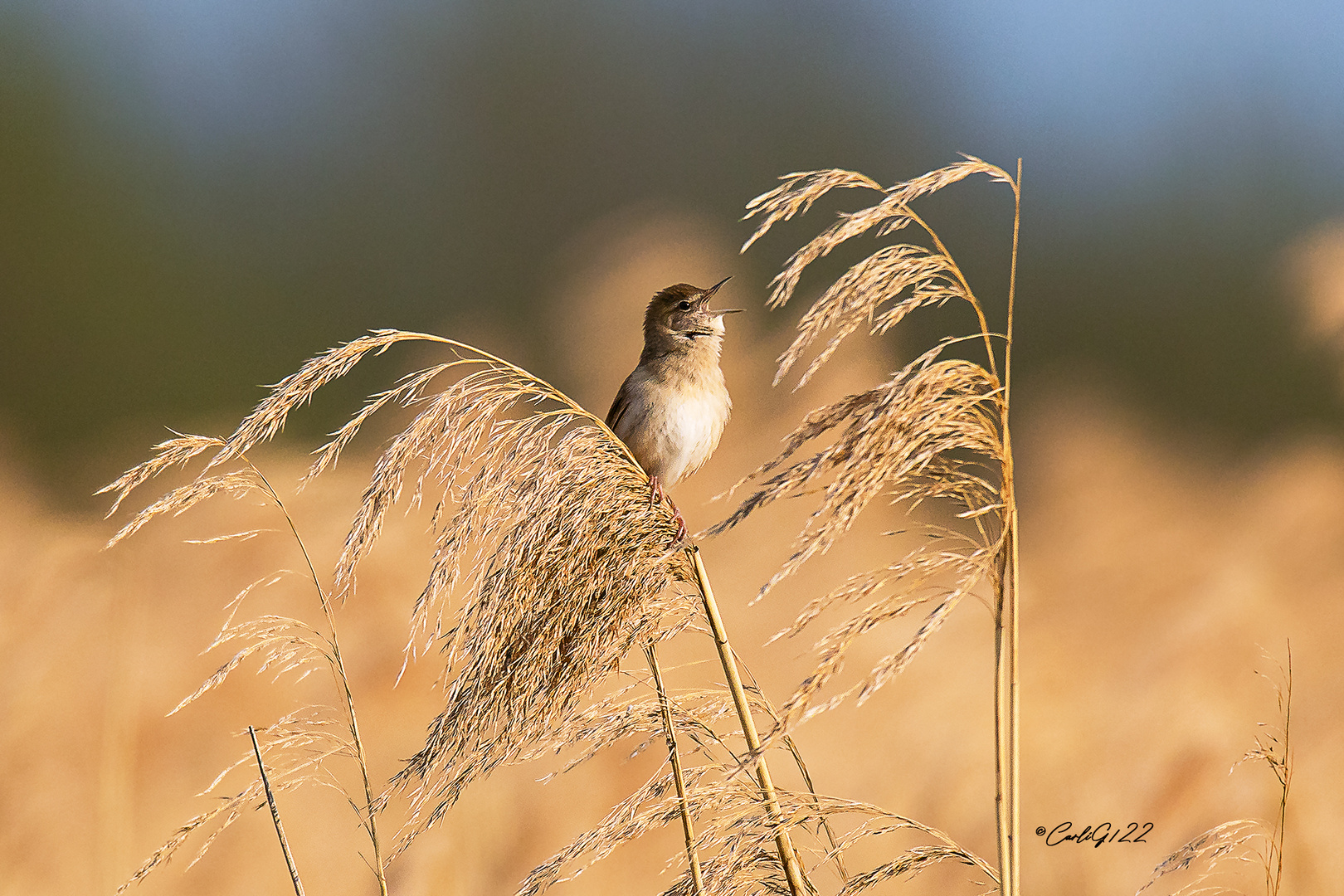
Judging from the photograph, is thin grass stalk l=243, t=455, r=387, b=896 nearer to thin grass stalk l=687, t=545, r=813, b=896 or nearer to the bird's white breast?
thin grass stalk l=687, t=545, r=813, b=896

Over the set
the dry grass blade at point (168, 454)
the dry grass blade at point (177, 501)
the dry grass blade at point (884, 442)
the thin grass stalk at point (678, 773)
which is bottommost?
the thin grass stalk at point (678, 773)

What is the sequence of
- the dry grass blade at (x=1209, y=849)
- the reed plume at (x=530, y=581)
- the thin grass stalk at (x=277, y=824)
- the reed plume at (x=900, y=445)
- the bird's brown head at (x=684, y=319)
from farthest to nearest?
the bird's brown head at (x=684, y=319) < the dry grass blade at (x=1209, y=849) < the thin grass stalk at (x=277, y=824) < the reed plume at (x=530, y=581) < the reed plume at (x=900, y=445)

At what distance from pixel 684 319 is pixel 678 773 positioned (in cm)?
139

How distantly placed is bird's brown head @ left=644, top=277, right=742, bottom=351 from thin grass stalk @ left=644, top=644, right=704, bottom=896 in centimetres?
121

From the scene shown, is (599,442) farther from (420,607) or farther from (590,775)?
(590,775)

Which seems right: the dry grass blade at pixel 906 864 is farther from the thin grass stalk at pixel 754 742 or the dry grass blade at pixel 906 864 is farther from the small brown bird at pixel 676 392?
the small brown bird at pixel 676 392

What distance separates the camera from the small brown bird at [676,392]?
218cm

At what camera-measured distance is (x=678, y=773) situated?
3.74 feet

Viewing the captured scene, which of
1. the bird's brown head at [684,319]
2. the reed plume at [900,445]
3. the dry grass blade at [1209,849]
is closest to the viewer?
the reed plume at [900,445]

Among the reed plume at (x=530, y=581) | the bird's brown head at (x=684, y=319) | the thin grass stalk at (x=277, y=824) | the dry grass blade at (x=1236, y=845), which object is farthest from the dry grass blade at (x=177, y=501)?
the dry grass blade at (x=1236, y=845)

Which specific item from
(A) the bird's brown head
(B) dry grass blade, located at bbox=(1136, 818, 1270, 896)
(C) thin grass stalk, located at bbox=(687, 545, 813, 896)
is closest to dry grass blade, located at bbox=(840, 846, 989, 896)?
(C) thin grass stalk, located at bbox=(687, 545, 813, 896)

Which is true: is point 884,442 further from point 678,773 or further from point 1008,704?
point 678,773

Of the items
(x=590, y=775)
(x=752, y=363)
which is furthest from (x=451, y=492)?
(x=752, y=363)

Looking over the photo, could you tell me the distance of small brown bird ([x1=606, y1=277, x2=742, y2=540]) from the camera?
7.16 feet
